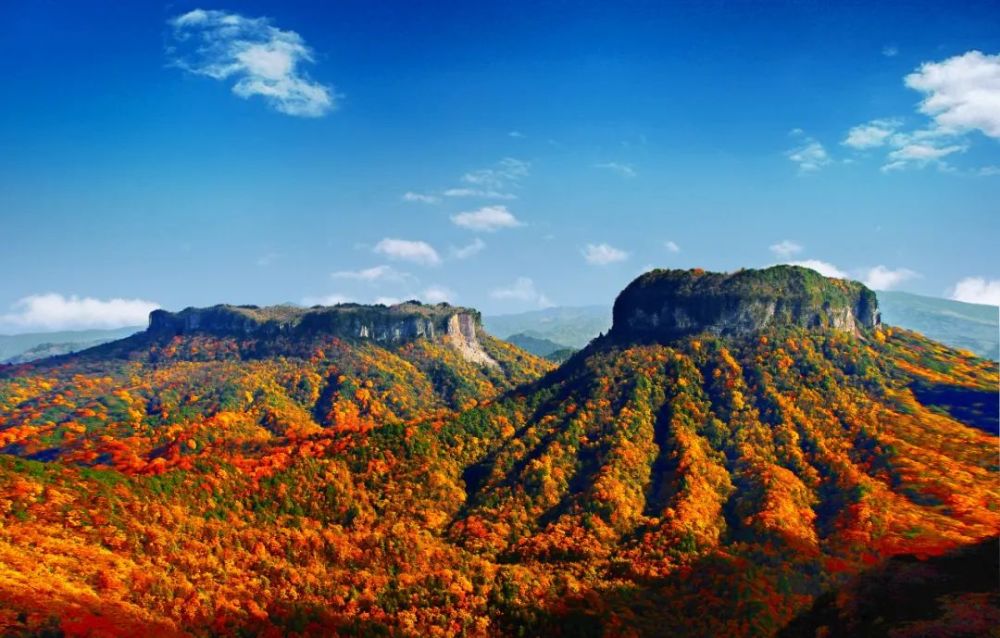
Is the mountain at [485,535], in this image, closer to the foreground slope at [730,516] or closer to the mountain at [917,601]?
the foreground slope at [730,516]

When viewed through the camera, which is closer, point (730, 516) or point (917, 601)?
point (917, 601)

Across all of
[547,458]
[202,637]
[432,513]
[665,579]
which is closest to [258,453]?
[432,513]

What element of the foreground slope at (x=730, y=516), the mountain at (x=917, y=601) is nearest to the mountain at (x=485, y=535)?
the foreground slope at (x=730, y=516)

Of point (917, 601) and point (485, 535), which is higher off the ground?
point (917, 601)

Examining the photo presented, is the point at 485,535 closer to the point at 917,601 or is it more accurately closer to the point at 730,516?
the point at 730,516

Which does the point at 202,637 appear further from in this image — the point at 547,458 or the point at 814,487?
the point at 814,487

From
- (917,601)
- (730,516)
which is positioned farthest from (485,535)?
(917,601)

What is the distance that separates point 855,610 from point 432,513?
10263 cm

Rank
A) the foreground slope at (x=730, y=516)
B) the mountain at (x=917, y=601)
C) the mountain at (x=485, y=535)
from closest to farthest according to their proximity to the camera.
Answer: the mountain at (x=917, y=601)
the mountain at (x=485, y=535)
the foreground slope at (x=730, y=516)

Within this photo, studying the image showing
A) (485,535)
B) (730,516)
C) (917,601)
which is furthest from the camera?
(730,516)

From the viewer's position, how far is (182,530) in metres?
129

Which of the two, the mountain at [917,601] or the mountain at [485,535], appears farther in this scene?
the mountain at [485,535]

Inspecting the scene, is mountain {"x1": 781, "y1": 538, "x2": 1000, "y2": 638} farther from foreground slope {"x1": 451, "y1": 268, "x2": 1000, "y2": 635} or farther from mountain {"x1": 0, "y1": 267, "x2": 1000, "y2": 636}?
foreground slope {"x1": 451, "y1": 268, "x2": 1000, "y2": 635}

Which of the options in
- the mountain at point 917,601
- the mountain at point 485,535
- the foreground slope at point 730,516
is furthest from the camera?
the foreground slope at point 730,516
